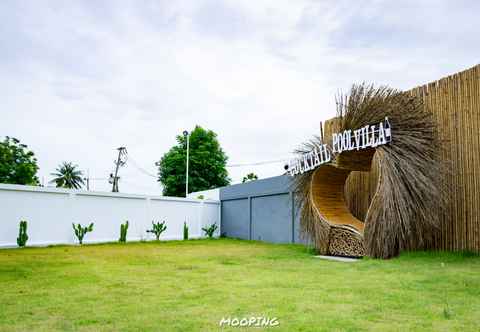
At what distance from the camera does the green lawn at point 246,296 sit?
114 inches

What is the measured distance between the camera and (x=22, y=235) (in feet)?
34.6

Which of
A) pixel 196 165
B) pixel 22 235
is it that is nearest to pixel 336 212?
pixel 22 235

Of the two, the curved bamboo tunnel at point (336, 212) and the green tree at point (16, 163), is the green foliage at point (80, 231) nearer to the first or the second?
the curved bamboo tunnel at point (336, 212)

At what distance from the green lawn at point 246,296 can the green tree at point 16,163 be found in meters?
21.3

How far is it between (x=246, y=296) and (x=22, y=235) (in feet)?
28.9

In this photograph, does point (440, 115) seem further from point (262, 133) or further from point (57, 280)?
point (262, 133)

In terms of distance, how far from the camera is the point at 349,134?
7.46 metres

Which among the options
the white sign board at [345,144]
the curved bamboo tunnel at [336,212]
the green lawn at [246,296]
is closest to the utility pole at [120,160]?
the white sign board at [345,144]

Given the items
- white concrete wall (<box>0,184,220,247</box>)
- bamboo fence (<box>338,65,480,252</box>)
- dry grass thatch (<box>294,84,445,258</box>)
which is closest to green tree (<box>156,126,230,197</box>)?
white concrete wall (<box>0,184,220,247</box>)

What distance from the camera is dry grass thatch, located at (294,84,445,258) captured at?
21.2 feet

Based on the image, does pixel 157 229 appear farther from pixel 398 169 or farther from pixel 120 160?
pixel 120 160

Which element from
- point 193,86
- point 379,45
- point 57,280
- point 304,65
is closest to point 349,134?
point 379,45

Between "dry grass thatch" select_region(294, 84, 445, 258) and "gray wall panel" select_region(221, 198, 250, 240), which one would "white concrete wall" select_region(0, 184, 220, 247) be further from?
"dry grass thatch" select_region(294, 84, 445, 258)

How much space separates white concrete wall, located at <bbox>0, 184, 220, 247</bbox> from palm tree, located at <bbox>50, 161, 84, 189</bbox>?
1349 inches
